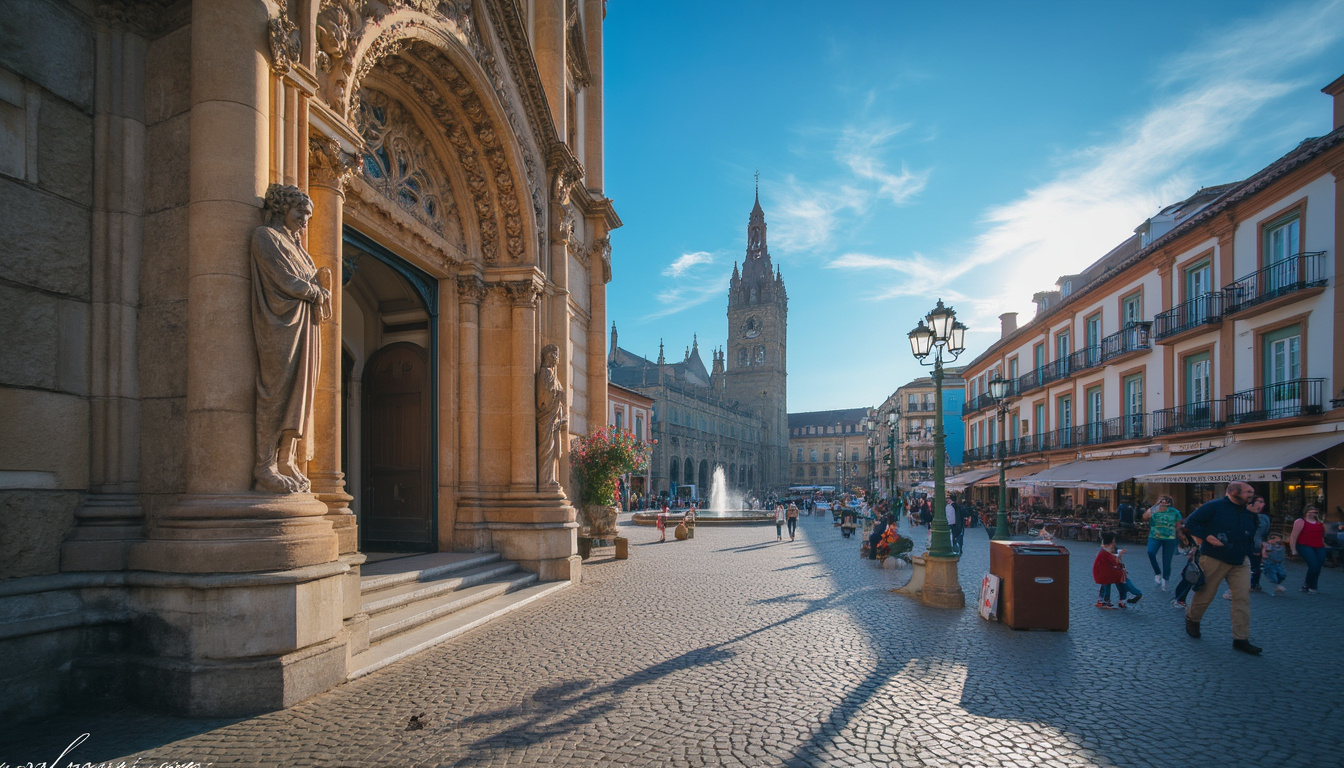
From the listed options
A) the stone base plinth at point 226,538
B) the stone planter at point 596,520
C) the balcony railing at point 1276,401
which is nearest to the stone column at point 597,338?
the stone planter at point 596,520

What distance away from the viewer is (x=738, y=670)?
606 centimetres

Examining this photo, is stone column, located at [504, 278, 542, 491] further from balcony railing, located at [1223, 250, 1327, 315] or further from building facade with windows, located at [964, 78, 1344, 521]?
balcony railing, located at [1223, 250, 1327, 315]

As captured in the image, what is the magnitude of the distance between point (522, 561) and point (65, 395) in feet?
21.4

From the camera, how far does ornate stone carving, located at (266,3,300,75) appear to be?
5379mm

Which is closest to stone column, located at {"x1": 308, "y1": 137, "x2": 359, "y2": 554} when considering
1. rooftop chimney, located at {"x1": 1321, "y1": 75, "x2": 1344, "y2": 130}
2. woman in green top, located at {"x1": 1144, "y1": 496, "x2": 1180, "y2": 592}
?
woman in green top, located at {"x1": 1144, "y1": 496, "x2": 1180, "y2": 592}

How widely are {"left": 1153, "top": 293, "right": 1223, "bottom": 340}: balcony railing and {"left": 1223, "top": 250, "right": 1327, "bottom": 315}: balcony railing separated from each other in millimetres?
567

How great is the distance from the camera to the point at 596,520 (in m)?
14.7

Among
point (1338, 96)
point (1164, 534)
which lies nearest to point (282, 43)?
point (1164, 534)

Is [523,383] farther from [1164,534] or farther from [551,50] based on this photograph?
[1164,534]

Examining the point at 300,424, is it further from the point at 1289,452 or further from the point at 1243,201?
the point at 1243,201

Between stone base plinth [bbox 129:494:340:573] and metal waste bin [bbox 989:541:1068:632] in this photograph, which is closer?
stone base plinth [bbox 129:494:340:573]

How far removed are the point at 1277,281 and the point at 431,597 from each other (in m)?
21.2

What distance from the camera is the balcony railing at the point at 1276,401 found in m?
16.2

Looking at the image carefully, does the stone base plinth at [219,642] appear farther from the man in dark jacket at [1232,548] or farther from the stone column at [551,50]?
the stone column at [551,50]
